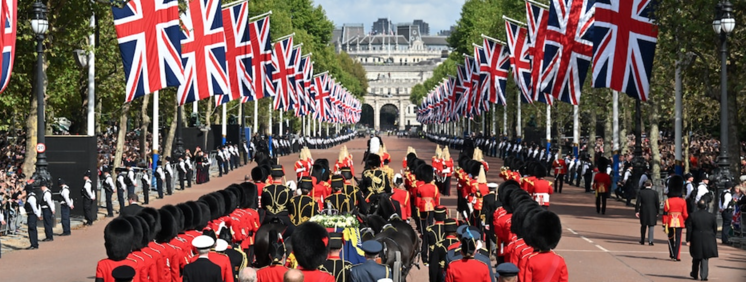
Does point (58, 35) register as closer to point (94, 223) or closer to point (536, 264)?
point (94, 223)

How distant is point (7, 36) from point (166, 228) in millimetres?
8671

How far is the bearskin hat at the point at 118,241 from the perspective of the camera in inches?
476

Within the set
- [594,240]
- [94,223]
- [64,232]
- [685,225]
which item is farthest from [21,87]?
[685,225]

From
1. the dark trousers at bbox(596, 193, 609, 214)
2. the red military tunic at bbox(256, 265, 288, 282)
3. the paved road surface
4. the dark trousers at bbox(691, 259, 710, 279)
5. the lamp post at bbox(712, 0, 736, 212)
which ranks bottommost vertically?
the paved road surface

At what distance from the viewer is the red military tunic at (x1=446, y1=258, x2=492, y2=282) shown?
35.8 feet

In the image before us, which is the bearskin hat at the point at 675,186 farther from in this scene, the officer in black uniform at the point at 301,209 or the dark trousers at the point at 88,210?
the dark trousers at the point at 88,210

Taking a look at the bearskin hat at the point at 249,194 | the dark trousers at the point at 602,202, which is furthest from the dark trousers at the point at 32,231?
the dark trousers at the point at 602,202

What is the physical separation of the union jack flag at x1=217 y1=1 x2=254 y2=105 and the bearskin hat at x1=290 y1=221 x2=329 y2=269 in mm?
28226

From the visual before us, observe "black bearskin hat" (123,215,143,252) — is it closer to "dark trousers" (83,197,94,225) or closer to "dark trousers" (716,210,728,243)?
"dark trousers" (716,210,728,243)

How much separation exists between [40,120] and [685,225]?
14315 mm

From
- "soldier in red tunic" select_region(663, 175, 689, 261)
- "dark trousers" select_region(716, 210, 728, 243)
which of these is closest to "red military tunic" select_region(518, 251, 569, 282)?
"soldier in red tunic" select_region(663, 175, 689, 261)

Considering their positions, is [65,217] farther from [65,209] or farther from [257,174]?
[257,174]

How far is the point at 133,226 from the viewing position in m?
12.5

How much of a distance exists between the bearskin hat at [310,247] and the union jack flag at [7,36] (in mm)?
11882
